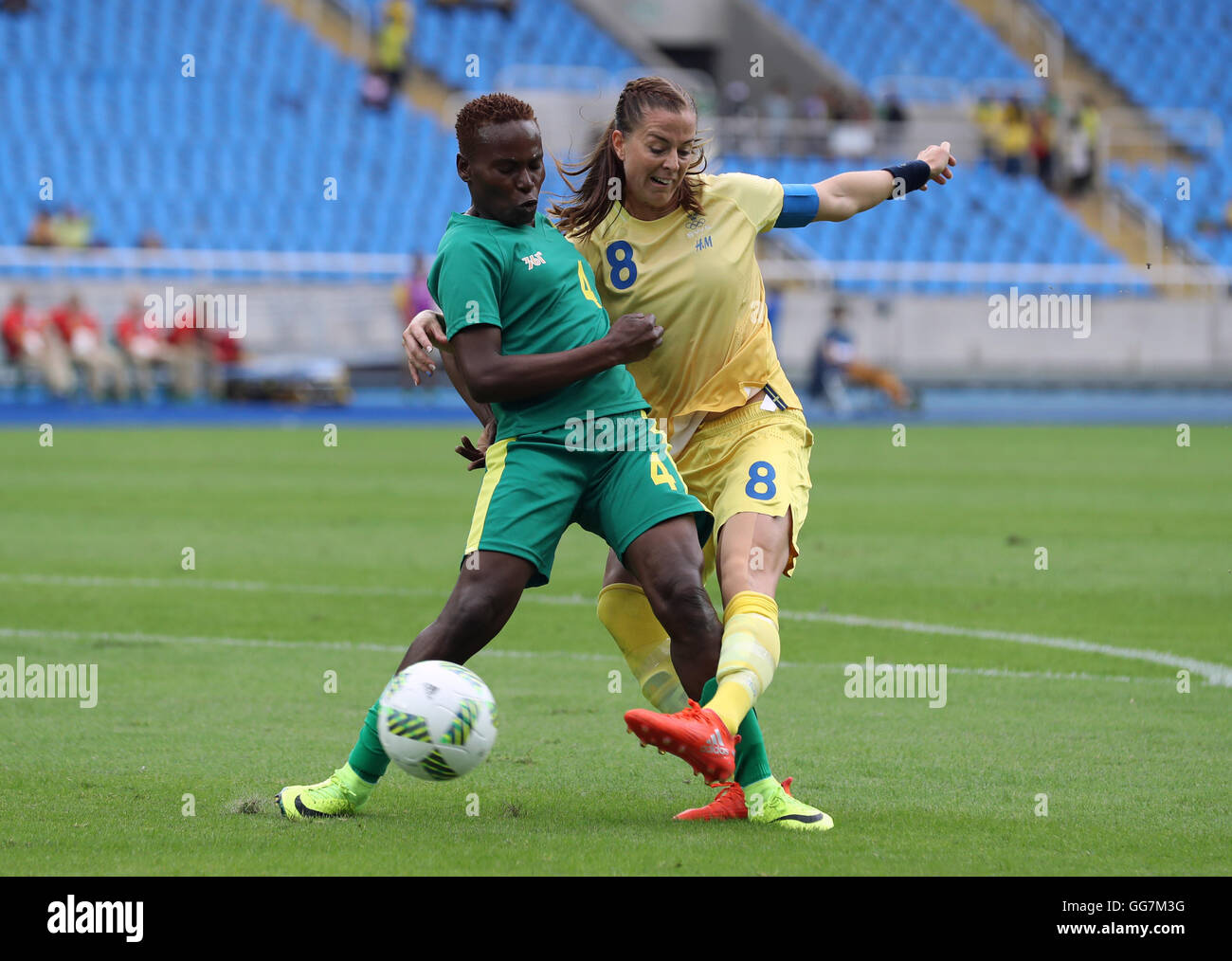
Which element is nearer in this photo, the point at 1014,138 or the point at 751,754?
the point at 751,754

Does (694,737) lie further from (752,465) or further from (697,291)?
(697,291)

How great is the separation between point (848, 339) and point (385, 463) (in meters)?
11.1

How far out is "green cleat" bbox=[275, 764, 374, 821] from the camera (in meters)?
5.10

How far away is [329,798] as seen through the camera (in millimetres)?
5117

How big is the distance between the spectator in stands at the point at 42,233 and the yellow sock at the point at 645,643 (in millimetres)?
25256

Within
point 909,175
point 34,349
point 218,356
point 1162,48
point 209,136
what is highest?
point 1162,48

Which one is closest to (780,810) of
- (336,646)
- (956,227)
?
(336,646)

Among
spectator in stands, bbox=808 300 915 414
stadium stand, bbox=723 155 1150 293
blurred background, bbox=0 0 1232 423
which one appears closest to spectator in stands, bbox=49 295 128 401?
blurred background, bbox=0 0 1232 423

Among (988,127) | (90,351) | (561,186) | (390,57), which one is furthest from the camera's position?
(988,127)

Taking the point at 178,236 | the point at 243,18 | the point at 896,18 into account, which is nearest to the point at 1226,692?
the point at 178,236

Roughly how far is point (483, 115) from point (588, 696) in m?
3.12

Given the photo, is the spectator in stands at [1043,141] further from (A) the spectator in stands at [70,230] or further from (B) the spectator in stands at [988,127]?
(A) the spectator in stands at [70,230]

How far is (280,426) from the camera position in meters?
25.5

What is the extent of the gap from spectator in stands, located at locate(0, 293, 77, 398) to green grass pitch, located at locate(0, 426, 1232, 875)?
38.0 feet
